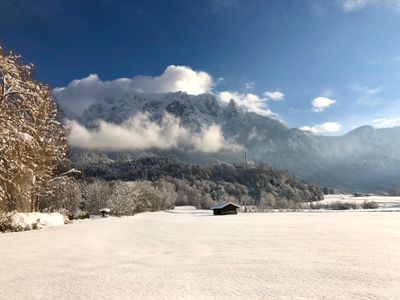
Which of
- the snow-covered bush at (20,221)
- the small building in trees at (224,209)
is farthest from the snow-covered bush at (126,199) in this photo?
the snow-covered bush at (20,221)

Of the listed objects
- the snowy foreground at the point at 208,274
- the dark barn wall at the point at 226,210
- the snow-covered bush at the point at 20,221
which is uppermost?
the snow-covered bush at the point at 20,221

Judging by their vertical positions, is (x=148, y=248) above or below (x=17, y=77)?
below

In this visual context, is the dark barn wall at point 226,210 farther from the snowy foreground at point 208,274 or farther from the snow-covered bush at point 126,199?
the snowy foreground at point 208,274

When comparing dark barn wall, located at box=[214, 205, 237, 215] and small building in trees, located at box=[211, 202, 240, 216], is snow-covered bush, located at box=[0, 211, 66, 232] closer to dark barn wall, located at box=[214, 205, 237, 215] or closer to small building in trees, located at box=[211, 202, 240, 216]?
small building in trees, located at box=[211, 202, 240, 216]

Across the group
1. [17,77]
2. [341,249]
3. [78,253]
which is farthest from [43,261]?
[17,77]

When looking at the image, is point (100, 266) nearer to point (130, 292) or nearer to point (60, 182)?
point (130, 292)

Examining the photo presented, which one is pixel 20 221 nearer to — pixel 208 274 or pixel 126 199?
pixel 208 274

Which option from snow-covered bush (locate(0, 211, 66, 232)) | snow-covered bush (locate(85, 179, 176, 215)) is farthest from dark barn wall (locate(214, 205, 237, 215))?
snow-covered bush (locate(0, 211, 66, 232))

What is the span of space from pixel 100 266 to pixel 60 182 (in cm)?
3068

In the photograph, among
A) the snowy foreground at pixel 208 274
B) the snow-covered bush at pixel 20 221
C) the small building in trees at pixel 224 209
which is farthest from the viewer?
the small building in trees at pixel 224 209

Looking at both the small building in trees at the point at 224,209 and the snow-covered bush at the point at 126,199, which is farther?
the small building in trees at the point at 224,209

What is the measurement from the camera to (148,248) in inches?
533

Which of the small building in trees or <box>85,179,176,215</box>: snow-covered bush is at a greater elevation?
<box>85,179,176,215</box>: snow-covered bush

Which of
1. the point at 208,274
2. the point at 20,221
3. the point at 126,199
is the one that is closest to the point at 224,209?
the point at 126,199
